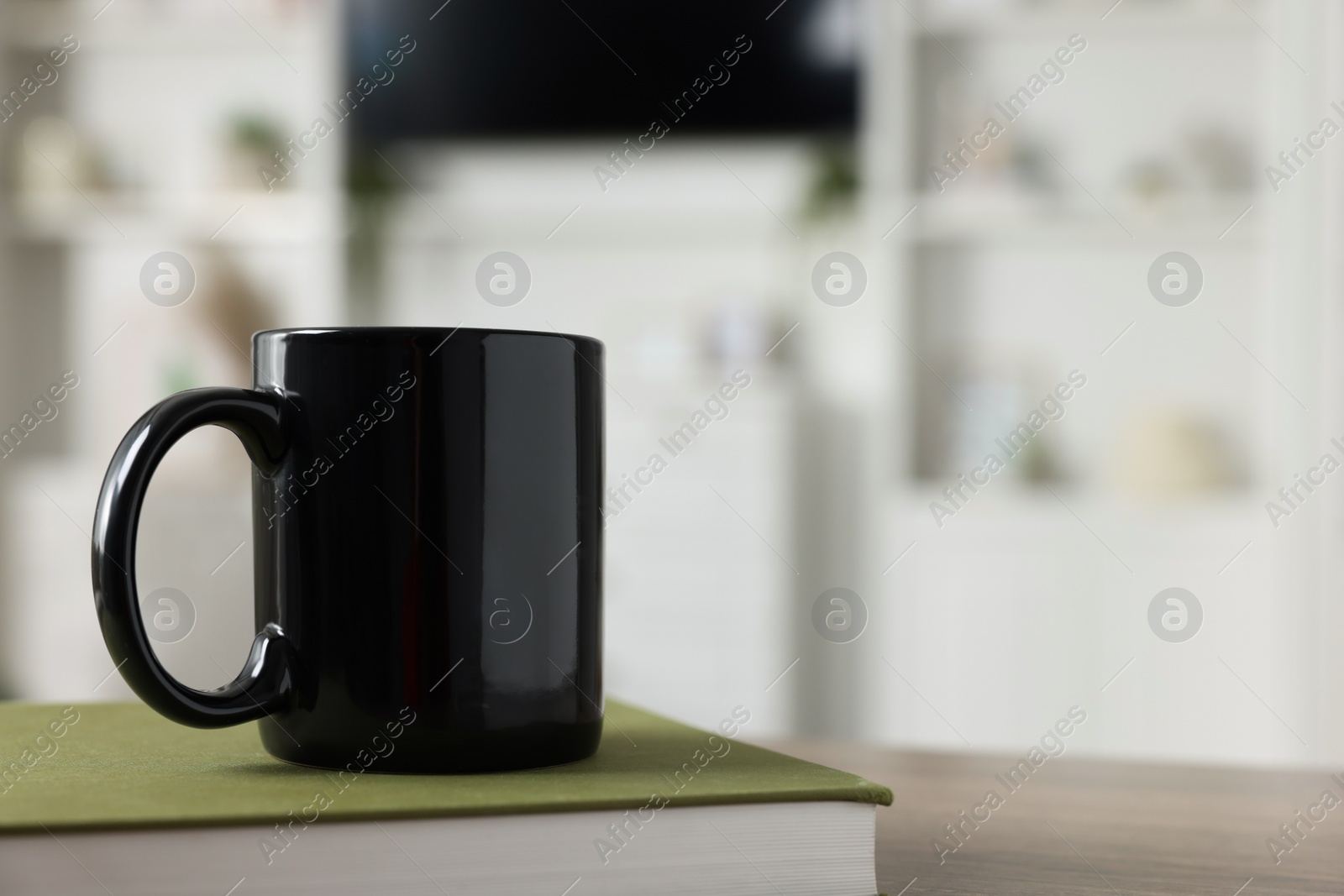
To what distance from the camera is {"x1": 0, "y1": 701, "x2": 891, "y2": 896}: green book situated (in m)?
0.34

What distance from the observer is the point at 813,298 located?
281 cm

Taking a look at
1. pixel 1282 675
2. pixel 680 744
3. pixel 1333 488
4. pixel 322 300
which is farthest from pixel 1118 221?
pixel 680 744

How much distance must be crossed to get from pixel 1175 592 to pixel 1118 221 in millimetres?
764

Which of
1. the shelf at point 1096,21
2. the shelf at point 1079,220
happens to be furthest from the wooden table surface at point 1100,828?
the shelf at point 1096,21

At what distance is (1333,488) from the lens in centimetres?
221

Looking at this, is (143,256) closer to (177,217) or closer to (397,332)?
(177,217)

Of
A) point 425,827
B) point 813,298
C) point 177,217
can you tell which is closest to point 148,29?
point 177,217

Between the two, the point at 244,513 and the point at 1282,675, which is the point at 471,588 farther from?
the point at 244,513

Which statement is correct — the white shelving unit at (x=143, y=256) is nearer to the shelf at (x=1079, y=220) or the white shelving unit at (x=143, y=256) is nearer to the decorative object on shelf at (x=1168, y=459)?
the shelf at (x=1079, y=220)

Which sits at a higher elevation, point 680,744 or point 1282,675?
point 680,744

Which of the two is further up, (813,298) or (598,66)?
(598,66)

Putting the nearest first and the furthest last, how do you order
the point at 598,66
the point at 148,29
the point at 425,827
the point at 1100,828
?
the point at 425,827 → the point at 1100,828 → the point at 598,66 → the point at 148,29

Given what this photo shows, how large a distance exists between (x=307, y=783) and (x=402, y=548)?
0.27 feet

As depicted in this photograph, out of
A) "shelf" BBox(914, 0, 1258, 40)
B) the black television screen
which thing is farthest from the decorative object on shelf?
the black television screen
